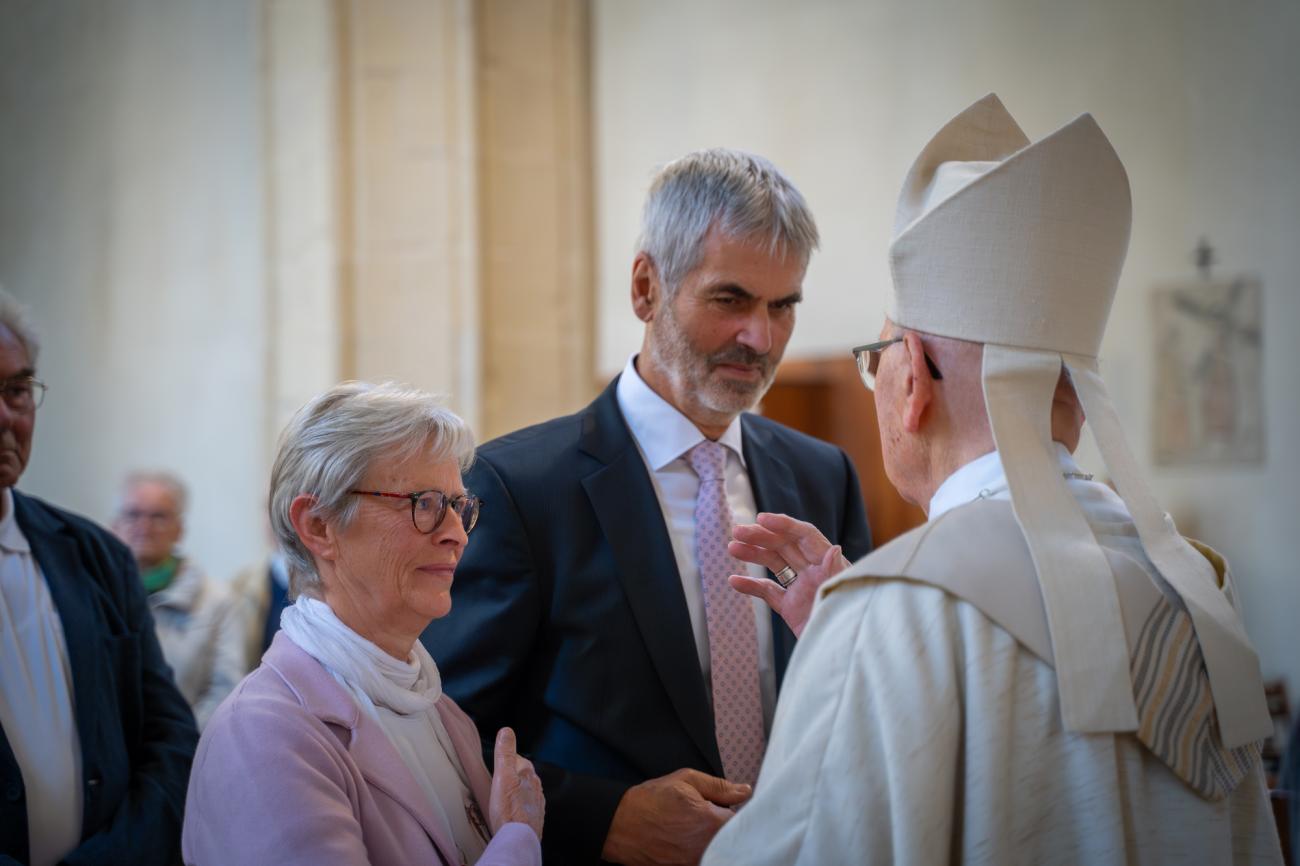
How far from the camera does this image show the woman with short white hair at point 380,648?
1.81 metres

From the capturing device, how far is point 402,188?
6660mm

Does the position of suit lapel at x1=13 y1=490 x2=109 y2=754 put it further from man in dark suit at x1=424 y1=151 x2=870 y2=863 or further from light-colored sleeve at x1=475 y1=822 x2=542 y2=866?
light-colored sleeve at x1=475 y1=822 x2=542 y2=866

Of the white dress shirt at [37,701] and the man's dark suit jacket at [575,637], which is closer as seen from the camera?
the man's dark suit jacket at [575,637]

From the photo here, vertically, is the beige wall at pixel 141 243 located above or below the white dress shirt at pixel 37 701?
above

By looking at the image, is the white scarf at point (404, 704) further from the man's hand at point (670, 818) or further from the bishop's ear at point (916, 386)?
the bishop's ear at point (916, 386)

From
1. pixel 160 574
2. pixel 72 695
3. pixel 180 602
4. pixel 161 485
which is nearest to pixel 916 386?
pixel 72 695

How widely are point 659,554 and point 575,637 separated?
0.77ft

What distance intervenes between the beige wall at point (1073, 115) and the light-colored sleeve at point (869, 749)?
5264 millimetres

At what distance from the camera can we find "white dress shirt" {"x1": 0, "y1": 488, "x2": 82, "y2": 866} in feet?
7.84

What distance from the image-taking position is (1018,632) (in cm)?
148

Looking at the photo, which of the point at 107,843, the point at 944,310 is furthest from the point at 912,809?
the point at 107,843

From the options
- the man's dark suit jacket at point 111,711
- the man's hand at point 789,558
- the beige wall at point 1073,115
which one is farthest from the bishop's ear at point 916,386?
the beige wall at point 1073,115

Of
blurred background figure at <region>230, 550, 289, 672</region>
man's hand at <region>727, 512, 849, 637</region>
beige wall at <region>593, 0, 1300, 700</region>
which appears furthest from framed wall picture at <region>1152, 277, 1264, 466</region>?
man's hand at <region>727, 512, 849, 637</region>

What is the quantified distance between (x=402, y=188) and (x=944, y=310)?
5372 mm
